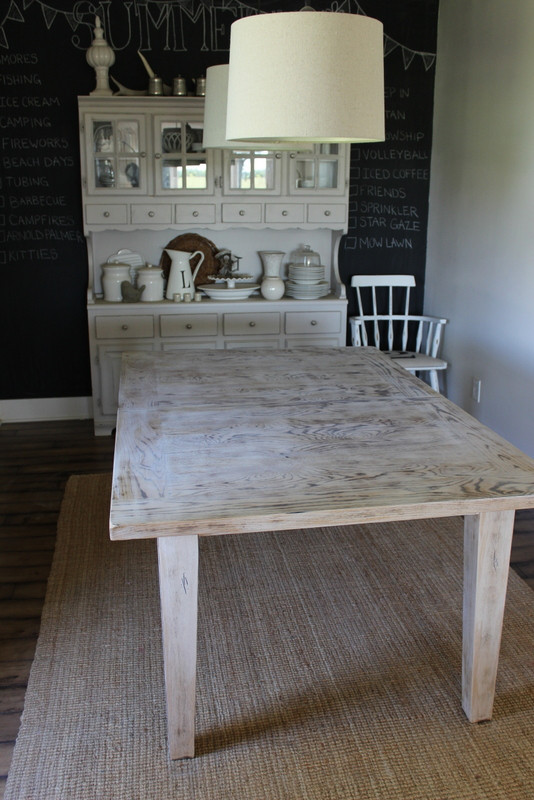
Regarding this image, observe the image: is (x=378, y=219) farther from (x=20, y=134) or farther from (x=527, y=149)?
(x=20, y=134)

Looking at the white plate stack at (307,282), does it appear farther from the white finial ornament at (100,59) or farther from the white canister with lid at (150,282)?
the white finial ornament at (100,59)

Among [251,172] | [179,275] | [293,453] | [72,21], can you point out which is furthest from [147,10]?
[293,453]

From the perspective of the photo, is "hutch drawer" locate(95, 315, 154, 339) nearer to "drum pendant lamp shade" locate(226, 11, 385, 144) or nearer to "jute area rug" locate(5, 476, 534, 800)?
"jute area rug" locate(5, 476, 534, 800)

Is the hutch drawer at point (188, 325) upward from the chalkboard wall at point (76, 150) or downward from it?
downward

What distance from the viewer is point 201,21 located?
4008 mm

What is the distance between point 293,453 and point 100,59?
2.83 meters

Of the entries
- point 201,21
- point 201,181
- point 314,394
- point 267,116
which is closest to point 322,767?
point 314,394

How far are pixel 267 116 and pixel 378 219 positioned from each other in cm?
293

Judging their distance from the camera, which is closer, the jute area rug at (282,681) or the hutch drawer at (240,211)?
the jute area rug at (282,681)

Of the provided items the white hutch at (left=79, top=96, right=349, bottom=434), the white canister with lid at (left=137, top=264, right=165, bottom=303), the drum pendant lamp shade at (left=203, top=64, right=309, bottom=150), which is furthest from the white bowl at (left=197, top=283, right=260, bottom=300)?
the drum pendant lamp shade at (left=203, top=64, right=309, bottom=150)

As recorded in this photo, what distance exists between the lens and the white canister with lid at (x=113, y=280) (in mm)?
4090

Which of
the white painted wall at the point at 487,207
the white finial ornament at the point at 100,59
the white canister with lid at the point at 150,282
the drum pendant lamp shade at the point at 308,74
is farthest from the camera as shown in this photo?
the white canister with lid at the point at 150,282

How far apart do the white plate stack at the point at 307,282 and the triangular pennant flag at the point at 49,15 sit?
182 centimetres

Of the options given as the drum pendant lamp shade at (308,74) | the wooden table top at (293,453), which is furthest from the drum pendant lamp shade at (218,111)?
the wooden table top at (293,453)
